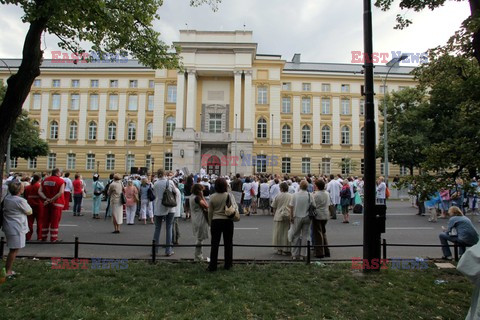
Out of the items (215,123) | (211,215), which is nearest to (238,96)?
(215,123)

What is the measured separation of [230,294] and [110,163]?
48831 mm

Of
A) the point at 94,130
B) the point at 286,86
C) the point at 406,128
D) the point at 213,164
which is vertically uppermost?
the point at 286,86

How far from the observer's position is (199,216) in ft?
25.8

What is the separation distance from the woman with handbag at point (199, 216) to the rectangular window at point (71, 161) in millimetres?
48630

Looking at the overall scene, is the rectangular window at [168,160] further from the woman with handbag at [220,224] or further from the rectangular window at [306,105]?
the woman with handbag at [220,224]

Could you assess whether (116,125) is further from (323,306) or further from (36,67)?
(323,306)

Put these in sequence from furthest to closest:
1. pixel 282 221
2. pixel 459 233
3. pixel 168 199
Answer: pixel 282 221 → pixel 168 199 → pixel 459 233

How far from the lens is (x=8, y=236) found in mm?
6566

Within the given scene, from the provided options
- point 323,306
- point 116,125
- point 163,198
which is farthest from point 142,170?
point 116,125

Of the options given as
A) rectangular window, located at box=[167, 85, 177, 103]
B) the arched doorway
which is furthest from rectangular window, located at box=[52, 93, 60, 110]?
the arched doorway

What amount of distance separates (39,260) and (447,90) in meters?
10.1

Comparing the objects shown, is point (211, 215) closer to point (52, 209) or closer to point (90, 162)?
point (52, 209)

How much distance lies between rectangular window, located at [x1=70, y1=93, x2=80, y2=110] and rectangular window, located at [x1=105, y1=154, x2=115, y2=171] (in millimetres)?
9610

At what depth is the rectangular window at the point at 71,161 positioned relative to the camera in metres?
50.0
